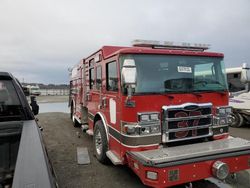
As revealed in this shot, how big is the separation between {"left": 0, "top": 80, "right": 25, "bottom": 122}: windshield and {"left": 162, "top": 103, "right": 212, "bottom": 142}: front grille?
2.29 m

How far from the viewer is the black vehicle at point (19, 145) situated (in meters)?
1.62

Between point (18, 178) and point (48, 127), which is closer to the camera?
point (18, 178)

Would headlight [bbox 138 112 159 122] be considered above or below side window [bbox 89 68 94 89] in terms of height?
below

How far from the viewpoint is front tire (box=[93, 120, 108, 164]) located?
16.6 feet

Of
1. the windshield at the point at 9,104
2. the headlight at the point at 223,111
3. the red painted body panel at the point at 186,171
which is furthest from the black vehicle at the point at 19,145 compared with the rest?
the headlight at the point at 223,111

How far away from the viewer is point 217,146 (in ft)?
13.1

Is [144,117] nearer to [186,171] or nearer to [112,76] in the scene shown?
[186,171]

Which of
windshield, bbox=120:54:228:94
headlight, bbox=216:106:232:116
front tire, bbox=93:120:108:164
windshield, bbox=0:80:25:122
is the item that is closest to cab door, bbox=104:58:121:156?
front tire, bbox=93:120:108:164

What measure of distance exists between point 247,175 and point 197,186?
3.92 feet

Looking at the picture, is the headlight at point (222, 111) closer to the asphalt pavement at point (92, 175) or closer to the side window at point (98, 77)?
the asphalt pavement at point (92, 175)

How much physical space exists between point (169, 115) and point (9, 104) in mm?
2522

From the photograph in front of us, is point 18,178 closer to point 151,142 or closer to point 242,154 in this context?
point 151,142

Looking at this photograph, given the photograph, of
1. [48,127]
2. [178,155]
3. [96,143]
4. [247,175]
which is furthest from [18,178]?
[48,127]

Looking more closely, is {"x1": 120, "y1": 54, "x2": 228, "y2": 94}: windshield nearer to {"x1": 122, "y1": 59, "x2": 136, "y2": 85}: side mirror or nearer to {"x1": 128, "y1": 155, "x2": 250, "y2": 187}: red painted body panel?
{"x1": 122, "y1": 59, "x2": 136, "y2": 85}: side mirror
